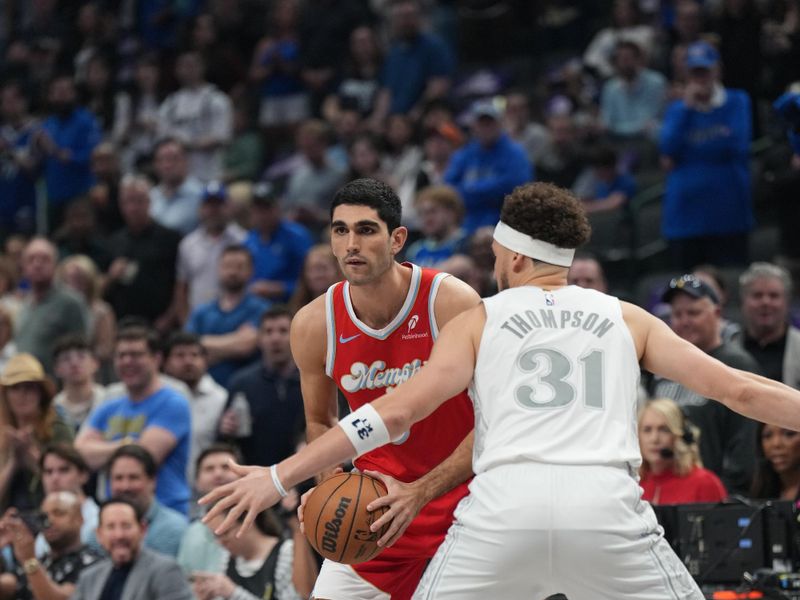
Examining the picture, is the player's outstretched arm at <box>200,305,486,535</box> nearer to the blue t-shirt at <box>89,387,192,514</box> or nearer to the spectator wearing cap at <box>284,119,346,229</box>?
the blue t-shirt at <box>89,387,192,514</box>

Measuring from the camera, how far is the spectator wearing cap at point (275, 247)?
40.6 feet

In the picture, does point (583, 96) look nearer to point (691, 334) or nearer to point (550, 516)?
point (691, 334)

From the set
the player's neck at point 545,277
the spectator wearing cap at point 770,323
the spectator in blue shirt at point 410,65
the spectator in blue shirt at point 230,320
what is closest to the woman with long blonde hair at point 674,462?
the spectator wearing cap at point 770,323

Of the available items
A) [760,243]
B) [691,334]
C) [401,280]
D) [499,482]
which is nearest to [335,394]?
[401,280]

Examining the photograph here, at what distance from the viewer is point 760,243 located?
12.2 meters

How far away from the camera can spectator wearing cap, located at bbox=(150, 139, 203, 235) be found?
13.7 metres

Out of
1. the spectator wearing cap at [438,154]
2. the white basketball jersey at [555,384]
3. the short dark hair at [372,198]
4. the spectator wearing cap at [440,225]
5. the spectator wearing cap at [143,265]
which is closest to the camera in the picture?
the white basketball jersey at [555,384]

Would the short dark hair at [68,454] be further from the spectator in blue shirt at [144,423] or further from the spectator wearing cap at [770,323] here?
the spectator wearing cap at [770,323]

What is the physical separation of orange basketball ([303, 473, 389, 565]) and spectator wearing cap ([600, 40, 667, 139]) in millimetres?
8744

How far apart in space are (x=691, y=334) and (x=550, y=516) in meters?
4.28

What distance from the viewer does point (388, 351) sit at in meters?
5.80

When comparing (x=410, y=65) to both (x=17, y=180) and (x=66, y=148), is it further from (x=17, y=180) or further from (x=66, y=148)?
(x=17, y=180)

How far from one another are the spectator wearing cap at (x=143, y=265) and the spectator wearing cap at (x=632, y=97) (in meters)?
4.35

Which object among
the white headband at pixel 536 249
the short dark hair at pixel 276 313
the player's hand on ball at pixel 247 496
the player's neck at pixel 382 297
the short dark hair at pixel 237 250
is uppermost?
the short dark hair at pixel 237 250
